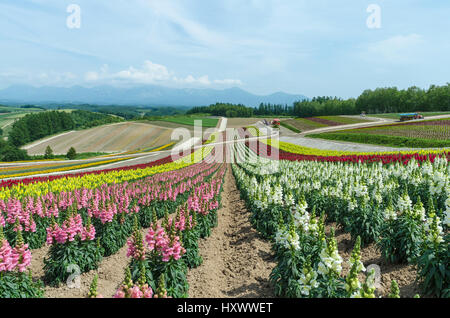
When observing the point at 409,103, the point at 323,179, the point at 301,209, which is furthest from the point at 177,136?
the point at 409,103

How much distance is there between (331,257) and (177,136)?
86.3 meters

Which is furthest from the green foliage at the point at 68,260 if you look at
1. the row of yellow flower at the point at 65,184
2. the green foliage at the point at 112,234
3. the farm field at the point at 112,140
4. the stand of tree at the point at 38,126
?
the stand of tree at the point at 38,126

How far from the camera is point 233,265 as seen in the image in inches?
338

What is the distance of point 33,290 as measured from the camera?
229 inches

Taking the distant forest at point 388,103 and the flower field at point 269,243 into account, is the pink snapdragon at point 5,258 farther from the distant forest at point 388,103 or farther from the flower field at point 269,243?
the distant forest at point 388,103

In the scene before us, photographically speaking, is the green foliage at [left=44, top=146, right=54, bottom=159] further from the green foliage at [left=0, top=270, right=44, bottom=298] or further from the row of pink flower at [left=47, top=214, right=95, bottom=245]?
the green foliage at [left=0, top=270, right=44, bottom=298]

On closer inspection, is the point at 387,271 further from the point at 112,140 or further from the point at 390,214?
the point at 112,140

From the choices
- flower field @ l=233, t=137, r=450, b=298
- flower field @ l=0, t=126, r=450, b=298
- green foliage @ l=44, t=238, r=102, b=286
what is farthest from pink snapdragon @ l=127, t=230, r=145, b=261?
flower field @ l=233, t=137, r=450, b=298

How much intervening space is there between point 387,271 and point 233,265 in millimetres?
4470

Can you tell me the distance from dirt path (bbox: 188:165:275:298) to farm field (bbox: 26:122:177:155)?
67.1 metres

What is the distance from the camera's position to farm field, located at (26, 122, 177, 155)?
79.8 meters

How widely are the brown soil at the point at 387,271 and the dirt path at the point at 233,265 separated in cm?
245

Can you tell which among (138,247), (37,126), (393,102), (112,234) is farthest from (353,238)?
(37,126)
